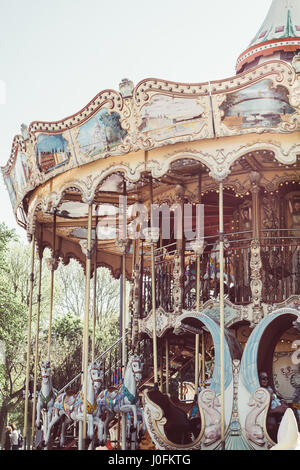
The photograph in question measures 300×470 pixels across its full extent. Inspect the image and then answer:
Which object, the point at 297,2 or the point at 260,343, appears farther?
the point at 297,2

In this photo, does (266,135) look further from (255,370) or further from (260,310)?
(255,370)

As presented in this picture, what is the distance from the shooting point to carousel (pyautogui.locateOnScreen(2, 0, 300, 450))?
9.83 meters

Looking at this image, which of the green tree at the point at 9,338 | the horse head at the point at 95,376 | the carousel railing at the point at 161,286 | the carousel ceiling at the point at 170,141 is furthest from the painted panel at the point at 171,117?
the green tree at the point at 9,338

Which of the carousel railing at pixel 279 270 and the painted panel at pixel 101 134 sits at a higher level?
the painted panel at pixel 101 134

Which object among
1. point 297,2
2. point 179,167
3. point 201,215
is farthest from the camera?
point 297,2

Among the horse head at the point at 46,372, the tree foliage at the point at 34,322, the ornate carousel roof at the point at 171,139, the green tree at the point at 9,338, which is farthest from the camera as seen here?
the tree foliage at the point at 34,322

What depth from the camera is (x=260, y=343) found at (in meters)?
10.2

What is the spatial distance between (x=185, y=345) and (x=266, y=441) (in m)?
4.97

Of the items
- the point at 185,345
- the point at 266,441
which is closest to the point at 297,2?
the point at 185,345

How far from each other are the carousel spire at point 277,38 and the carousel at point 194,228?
0.31m

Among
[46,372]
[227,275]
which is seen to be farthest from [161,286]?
[46,372]

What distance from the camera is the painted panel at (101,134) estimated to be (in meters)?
10.8

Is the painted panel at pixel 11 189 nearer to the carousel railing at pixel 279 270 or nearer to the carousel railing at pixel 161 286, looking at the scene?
the carousel railing at pixel 161 286

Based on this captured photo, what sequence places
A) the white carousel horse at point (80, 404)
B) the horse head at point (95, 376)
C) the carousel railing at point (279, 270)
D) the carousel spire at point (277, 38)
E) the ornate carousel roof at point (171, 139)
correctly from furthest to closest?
the carousel spire at point (277, 38)
the carousel railing at point (279, 270)
the horse head at point (95, 376)
the white carousel horse at point (80, 404)
the ornate carousel roof at point (171, 139)
